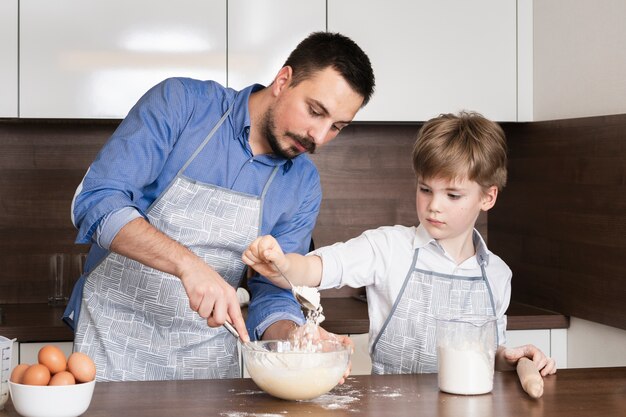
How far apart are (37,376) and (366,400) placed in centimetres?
51

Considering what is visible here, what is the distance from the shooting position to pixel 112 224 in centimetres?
154

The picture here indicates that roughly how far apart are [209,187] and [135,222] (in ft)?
1.19

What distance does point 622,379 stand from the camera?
162cm

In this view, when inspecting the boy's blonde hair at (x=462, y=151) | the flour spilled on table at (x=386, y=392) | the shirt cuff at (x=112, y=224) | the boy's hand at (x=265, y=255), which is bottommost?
the flour spilled on table at (x=386, y=392)

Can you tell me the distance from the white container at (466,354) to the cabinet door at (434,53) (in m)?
1.38

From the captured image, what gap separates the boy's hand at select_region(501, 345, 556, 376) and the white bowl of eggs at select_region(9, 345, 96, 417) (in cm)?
80

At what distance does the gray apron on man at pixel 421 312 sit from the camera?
1.88 m

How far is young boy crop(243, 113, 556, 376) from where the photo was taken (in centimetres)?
187

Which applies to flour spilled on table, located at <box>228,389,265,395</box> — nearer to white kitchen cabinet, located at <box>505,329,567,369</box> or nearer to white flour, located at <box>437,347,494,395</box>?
white flour, located at <box>437,347,494,395</box>

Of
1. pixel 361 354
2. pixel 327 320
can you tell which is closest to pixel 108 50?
pixel 327 320

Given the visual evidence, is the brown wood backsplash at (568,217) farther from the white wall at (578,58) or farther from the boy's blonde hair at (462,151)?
the boy's blonde hair at (462,151)

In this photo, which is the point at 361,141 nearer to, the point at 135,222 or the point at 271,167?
the point at 271,167

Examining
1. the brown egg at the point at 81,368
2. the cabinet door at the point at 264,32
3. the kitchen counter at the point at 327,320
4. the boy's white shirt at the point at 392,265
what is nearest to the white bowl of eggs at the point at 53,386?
the brown egg at the point at 81,368

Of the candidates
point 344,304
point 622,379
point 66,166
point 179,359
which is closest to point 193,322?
point 179,359
